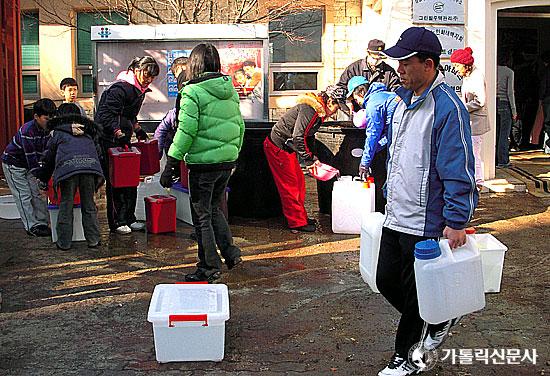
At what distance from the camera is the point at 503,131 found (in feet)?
47.5

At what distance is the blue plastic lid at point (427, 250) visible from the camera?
14.1 feet

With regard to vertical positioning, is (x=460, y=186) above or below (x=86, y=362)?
above

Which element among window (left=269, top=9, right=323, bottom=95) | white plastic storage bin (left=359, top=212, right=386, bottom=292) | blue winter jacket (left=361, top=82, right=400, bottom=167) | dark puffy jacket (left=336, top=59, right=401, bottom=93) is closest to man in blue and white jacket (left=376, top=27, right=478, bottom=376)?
white plastic storage bin (left=359, top=212, right=386, bottom=292)

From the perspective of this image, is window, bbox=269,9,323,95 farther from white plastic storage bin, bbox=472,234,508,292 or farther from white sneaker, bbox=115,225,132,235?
white plastic storage bin, bbox=472,234,508,292

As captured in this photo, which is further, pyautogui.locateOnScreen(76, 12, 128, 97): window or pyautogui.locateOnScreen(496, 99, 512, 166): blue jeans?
pyautogui.locateOnScreen(76, 12, 128, 97): window

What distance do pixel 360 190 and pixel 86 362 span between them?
171 inches

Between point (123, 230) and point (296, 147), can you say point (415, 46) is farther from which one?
point (123, 230)

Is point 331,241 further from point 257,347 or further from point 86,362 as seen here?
point 86,362

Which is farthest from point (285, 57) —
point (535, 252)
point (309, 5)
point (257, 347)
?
point (257, 347)

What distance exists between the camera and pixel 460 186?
4305mm

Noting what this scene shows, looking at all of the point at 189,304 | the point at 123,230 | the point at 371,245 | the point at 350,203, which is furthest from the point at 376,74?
the point at 189,304

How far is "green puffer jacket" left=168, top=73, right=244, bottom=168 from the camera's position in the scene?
21.5ft

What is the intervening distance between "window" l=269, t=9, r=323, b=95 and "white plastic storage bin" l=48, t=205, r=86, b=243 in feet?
31.4

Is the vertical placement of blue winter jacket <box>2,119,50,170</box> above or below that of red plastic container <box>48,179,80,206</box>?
above
